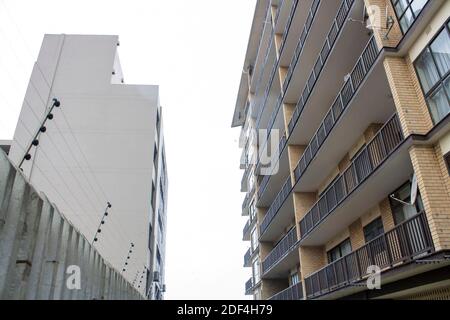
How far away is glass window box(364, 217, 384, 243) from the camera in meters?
13.5

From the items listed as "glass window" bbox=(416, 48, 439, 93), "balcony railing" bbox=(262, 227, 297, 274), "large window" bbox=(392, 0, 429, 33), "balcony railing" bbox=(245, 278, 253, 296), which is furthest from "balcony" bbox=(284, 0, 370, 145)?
"balcony railing" bbox=(245, 278, 253, 296)

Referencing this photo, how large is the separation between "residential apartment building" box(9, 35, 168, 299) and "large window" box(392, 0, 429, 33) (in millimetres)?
22078

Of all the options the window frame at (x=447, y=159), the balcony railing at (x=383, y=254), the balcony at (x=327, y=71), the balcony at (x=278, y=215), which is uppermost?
the balcony at (x=327, y=71)

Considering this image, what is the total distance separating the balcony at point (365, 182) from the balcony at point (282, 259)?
11.2 ft

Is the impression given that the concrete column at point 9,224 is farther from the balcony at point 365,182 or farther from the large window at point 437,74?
the large window at point 437,74

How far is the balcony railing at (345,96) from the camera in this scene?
1173cm

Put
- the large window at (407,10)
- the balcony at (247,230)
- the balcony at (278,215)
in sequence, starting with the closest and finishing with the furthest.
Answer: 1. the large window at (407,10)
2. the balcony at (278,215)
3. the balcony at (247,230)

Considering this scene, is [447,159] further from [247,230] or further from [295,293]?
[247,230]

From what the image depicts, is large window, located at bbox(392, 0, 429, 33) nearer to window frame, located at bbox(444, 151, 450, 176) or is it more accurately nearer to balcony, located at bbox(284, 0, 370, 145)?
balcony, located at bbox(284, 0, 370, 145)

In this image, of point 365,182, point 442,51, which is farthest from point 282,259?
point 442,51

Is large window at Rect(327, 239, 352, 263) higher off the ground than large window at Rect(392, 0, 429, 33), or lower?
lower

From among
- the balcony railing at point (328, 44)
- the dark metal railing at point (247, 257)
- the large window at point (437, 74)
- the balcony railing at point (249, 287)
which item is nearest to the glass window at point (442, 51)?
the large window at point (437, 74)

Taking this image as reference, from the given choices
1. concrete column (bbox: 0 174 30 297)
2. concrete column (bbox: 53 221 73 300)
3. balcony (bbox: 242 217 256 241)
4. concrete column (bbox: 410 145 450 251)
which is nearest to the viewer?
concrete column (bbox: 0 174 30 297)

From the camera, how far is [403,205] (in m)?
12.1
